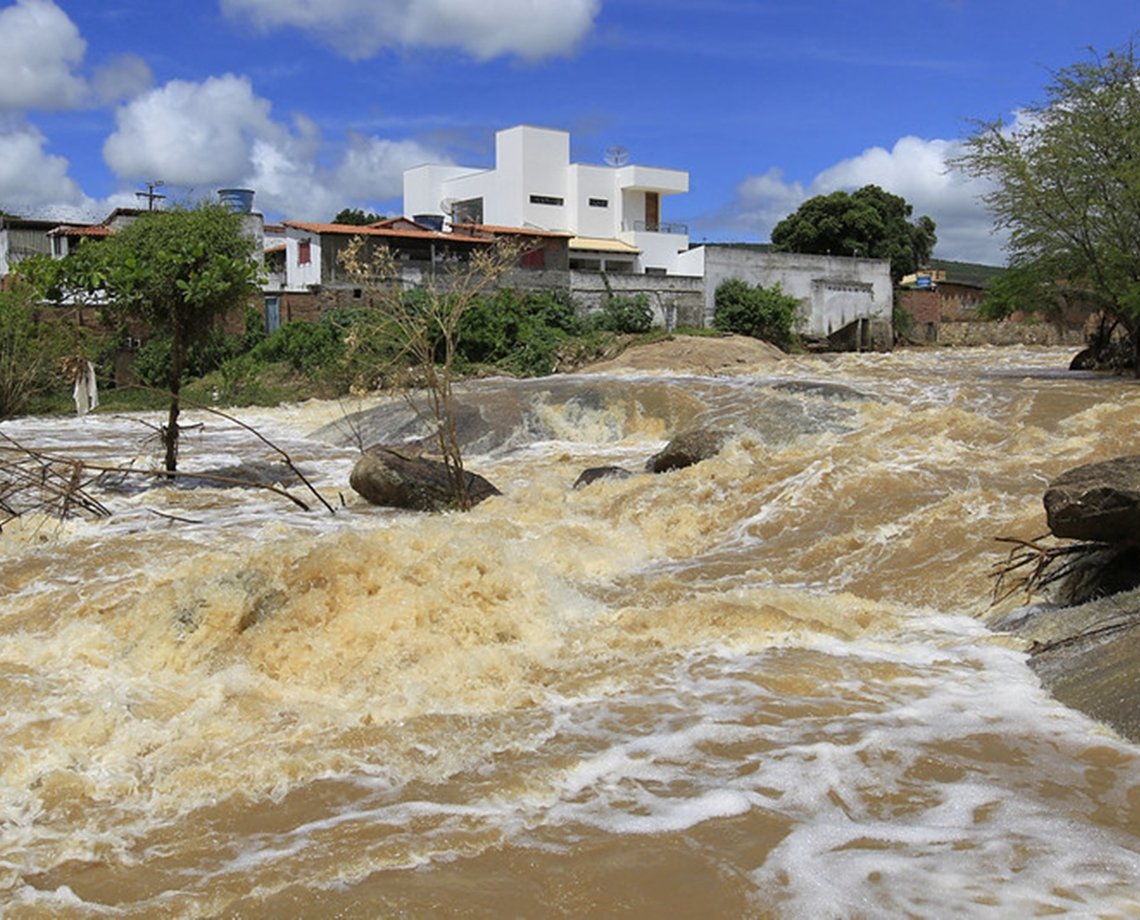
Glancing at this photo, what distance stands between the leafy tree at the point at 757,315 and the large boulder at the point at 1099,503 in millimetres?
28368

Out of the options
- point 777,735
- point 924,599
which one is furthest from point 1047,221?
point 777,735

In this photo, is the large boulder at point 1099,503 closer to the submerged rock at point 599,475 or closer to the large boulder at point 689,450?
the large boulder at point 689,450

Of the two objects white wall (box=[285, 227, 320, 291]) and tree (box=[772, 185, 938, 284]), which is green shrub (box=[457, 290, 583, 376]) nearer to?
white wall (box=[285, 227, 320, 291])

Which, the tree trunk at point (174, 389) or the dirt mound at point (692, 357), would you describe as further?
the dirt mound at point (692, 357)

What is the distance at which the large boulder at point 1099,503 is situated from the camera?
6.47m

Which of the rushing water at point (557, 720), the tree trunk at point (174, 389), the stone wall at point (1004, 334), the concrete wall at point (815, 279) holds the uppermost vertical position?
the concrete wall at point (815, 279)

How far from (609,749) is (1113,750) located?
2.25 m

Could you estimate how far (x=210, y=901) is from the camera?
148 inches

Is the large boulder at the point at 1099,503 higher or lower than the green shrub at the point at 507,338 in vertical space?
lower

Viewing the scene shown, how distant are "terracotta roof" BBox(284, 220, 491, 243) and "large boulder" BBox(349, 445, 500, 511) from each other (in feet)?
68.3

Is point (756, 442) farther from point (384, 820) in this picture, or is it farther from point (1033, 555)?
point (384, 820)

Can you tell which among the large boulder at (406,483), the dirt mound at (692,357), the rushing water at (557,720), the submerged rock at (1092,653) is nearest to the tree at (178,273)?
the large boulder at (406,483)

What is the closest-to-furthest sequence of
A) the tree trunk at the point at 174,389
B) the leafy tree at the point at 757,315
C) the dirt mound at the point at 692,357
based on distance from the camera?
the tree trunk at the point at 174,389 < the dirt mound at the point at 692,357 < the leafy tree at the point at 757,315


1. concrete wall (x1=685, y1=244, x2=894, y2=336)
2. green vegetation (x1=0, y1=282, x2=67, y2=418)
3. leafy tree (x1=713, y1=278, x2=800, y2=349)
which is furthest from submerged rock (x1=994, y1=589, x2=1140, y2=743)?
concrete wall (x1=685, y1=244, x2=894, y2=336)
